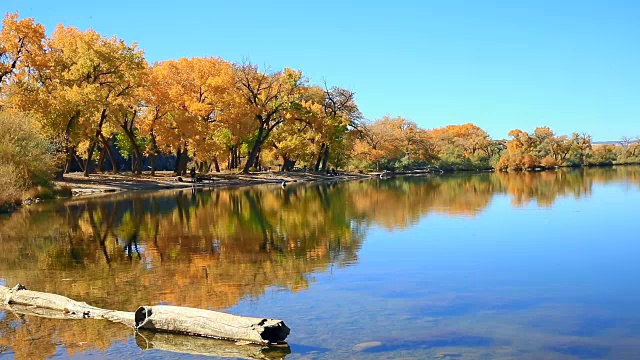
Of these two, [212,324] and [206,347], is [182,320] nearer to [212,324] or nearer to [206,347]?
[212,324]

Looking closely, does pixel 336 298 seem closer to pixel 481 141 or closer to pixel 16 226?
pixel 16 226

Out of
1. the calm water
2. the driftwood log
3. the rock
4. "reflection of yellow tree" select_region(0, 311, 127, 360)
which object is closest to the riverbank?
the calm water

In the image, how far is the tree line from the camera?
45.5 m

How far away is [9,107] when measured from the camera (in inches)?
1756

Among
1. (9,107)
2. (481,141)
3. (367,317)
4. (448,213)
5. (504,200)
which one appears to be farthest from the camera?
(481,141)

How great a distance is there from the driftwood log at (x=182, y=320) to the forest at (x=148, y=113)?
2221cm

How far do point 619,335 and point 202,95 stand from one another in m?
55.7

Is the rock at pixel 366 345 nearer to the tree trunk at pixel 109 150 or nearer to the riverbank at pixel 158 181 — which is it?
the riverbank at pixel 158 181

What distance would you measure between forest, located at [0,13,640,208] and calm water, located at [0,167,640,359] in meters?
14.4

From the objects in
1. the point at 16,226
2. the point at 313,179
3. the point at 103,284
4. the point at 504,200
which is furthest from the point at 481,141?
the point at 103,284

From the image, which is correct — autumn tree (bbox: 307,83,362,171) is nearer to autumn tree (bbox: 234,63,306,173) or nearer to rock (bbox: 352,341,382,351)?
autumn tree (bbox: 234,63,306,173)

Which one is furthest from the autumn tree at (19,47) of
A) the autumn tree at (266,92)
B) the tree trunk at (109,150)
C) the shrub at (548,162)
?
the shrub at (548,162)

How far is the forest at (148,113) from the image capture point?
44.0m

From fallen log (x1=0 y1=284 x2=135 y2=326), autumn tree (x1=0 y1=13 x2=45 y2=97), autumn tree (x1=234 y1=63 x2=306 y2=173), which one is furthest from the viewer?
autumn tree (x1=234 y1=63 x2=306 y2=173)
